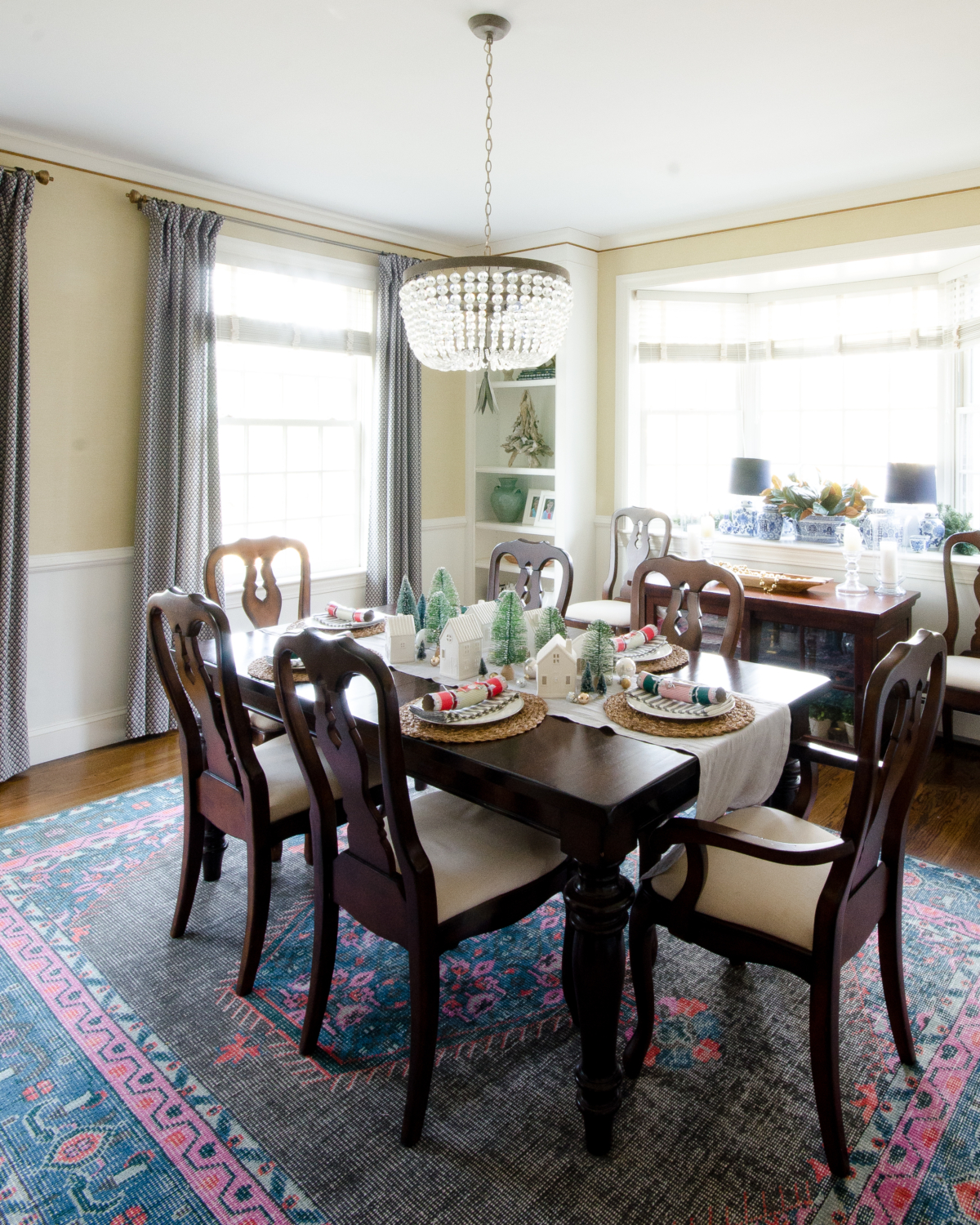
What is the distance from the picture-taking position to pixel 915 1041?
2.01 metres

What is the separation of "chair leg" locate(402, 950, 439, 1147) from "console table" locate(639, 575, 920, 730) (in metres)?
2.01

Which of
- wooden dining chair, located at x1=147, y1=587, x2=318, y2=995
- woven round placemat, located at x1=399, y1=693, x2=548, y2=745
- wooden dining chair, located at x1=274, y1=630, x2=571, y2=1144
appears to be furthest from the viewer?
wooden dining chair, located at x1=147, y1=587, x2=318, y2=995

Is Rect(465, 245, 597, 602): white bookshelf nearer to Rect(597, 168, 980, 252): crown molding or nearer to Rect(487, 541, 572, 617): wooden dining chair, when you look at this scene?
Rect(597, 168, 980, 252): crown molding

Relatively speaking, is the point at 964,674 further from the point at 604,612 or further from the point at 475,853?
the point at 475,853

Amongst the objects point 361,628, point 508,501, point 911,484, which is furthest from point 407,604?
point 508,501

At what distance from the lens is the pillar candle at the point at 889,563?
13.0ft

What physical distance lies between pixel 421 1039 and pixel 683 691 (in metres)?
1.04

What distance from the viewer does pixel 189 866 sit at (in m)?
2.44

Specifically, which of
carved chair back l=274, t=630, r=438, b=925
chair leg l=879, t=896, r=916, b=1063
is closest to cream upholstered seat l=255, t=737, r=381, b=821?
carved chair back l=274, t=630, r=438, b=925

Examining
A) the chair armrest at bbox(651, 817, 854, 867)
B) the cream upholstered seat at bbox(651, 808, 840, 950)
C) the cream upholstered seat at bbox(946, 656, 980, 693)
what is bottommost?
the cream upholstered seat at bbox(651, 808, 840, 950)

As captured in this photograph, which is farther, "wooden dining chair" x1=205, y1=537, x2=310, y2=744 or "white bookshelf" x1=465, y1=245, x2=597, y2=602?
"white bookshelf" x1=465, y1=245, x2=597, y2=602

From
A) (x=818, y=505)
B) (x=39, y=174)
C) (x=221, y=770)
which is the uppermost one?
(x=39, y=174)

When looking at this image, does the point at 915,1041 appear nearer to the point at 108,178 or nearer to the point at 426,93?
the point at 426,93

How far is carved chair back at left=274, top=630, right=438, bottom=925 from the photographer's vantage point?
64.7 inches
